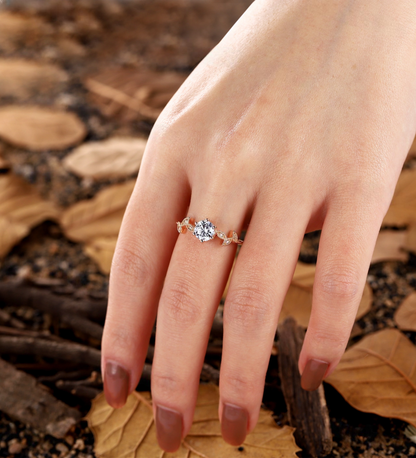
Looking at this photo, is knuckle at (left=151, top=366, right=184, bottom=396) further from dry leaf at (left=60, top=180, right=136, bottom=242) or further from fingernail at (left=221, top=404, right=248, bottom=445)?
dry leaf at (left=60, top=180, right=136, bottom=242)

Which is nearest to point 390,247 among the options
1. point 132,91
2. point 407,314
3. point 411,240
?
point 411,240

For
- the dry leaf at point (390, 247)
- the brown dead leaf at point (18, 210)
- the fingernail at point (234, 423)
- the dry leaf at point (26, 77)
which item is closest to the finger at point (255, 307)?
the fingernail at point (234, 423)

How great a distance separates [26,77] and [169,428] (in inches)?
61.8

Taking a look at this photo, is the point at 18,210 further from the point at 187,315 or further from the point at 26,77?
the point at 26,77

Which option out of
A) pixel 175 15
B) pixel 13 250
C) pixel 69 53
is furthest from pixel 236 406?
pixel 175 15

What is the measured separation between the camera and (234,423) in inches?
23.9

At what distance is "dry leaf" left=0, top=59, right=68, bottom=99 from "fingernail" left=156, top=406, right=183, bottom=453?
1401 millimetres

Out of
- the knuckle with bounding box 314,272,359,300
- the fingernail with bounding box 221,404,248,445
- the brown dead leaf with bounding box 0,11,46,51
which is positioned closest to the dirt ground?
the brown dead leaf with bounding box 0,11,46,51

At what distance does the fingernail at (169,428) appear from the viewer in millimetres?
624

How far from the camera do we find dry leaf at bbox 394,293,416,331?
2.72ft

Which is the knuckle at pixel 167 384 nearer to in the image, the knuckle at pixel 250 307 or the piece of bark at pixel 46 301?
the knuckle at pixel 250 307

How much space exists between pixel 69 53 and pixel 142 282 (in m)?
1.62

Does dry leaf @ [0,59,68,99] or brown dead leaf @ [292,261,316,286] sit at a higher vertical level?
brown dead leaf @ [292,261,316,286]

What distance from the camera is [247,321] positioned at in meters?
0.60
